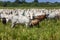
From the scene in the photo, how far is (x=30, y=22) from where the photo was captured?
14.0m

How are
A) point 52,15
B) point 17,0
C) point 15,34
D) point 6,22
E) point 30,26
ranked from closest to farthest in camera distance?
1. point 15,34
2. point 30,26
3. point 6,22
4. point 52,15
5. point 17,0

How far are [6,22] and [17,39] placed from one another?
7039 mm

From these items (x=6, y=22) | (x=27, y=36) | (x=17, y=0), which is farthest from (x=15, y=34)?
(x=17, y=0)

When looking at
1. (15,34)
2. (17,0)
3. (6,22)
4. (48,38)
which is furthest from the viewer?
(17,0)

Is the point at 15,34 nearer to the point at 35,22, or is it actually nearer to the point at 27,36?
the point at 27,36

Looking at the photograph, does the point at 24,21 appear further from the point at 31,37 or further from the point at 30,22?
the point at 31,37

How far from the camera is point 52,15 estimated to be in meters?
18.8

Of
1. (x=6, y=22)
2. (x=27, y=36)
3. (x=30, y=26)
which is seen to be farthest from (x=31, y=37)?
(x=6, y=22)

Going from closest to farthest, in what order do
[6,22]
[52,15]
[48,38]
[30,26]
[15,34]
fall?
1. [48,38]
2. [15,34]
3. [30,26]
4. [6,22]
5. [52,15]

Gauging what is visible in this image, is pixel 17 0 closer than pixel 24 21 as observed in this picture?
No

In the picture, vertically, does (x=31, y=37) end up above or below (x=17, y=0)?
above

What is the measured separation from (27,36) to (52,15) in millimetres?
9515

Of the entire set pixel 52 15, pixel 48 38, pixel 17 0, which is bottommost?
pixel 17 0

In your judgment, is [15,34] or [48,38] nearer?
[48,38]
